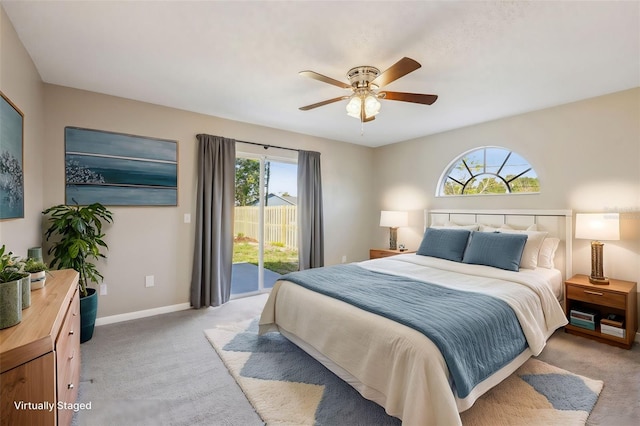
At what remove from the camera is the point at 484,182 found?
4176 mm

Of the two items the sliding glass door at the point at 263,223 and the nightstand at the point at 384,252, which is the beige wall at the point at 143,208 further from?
the nightstand at the point at 384,252

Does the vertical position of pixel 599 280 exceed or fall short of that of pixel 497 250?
it falls short

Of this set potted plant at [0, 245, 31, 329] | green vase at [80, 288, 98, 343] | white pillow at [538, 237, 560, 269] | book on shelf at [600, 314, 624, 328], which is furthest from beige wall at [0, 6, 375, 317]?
book on shelf at [600, 314, 624, 328]

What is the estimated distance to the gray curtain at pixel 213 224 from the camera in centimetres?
374

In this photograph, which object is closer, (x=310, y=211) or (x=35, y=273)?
(x=35, y=273)

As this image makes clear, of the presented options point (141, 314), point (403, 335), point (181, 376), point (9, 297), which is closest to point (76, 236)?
point (141, 314)

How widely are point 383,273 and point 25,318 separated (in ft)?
8.63

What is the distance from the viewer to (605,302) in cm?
275

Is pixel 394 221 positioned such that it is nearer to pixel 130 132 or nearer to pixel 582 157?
pixel 582 157

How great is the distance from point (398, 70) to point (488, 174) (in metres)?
2.85

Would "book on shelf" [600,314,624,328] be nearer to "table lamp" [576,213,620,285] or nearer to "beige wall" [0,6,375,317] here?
"table lamp" [576,213,620,285]

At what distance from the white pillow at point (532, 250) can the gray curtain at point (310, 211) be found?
2790mm

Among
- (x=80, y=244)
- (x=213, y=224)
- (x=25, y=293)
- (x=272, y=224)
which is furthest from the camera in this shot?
(x=272, y=224)

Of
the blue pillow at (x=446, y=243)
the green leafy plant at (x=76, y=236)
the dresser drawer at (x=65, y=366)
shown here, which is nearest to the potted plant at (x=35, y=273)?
the dresser drawer at (x=65, y=366)
